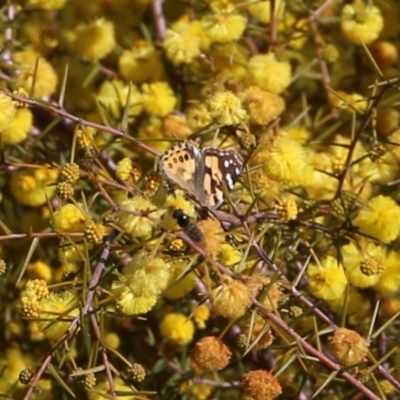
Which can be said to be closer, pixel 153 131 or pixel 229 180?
pixel 229 180

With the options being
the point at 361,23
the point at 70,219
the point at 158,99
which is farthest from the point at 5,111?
the point at 361,23

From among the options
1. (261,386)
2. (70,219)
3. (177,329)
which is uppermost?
(70,219)

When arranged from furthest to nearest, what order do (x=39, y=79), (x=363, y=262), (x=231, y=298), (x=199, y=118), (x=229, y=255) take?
1. (x=39, y=79)
2. (x=199, y=118)
3. (x=363, y=262)
4. (x=229, y=255)
5. (x=231, y=298)

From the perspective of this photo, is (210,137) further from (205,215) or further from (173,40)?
(205,215)

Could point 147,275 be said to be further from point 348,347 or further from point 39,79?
point 39,79

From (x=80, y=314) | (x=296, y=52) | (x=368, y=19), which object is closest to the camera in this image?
(x=80, y=314)

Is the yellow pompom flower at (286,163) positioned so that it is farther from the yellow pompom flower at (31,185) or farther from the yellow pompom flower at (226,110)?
the yellow pompom flower at (31,185)

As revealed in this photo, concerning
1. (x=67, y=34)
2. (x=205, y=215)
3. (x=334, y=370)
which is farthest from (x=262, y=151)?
(x=67, y=34)

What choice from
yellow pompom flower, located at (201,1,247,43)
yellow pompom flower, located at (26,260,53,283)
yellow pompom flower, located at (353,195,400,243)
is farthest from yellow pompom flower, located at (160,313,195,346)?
yellow pompom flower, located at (201,1,247,43)
